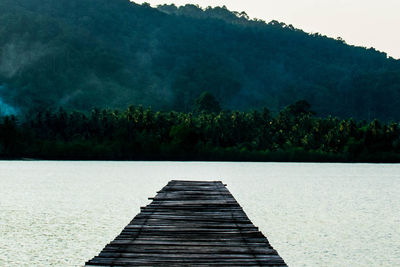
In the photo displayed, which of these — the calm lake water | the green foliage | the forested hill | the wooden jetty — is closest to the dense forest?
the green foliage

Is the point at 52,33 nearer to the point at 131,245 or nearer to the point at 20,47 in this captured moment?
the point at 20,47

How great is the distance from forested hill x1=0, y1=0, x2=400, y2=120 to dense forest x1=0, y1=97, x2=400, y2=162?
3868cm

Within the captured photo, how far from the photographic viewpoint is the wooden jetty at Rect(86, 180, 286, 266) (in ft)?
31.9

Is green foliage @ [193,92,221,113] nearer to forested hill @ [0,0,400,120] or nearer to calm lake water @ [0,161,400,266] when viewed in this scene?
forested hill @ [0,0,400,120]

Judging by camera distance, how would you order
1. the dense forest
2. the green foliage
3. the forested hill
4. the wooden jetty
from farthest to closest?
the forested hill, the green foliage, the dense forest, the wooden jetty

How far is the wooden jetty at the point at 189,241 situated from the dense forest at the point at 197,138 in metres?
73.3

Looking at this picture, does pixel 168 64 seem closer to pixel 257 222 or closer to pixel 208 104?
pixel 208 104

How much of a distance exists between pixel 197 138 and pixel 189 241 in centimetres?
7996

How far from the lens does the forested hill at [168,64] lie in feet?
454

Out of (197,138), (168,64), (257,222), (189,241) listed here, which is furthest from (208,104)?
(189,241)

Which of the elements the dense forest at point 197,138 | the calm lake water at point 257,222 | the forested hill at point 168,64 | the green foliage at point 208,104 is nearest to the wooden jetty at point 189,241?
the calm lake water at point 257,222

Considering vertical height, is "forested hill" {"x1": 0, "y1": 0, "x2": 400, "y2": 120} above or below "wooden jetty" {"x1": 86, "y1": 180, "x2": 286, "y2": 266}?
above

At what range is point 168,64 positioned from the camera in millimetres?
160000

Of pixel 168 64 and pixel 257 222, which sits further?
pixel 168 64
